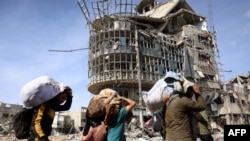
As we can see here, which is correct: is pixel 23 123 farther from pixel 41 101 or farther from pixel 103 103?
pixel 103 103

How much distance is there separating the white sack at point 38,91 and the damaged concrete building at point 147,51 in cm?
2451

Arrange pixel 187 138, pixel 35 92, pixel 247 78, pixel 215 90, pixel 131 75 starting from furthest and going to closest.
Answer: pixel 247 78 < pixel 215 90 < pixel 131 75 < pixel 187 138 < pixel 35 92

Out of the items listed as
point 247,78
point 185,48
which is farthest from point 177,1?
point 247,78

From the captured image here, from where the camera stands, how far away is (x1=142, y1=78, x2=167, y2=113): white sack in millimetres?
4016

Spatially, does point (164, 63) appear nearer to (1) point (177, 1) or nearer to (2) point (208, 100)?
(2) point (208, 100)

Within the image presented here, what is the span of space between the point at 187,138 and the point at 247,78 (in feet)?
142

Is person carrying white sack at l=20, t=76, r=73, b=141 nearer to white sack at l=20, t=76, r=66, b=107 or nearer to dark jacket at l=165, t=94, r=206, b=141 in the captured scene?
white sack at l=20, t=76, r=66, b=107

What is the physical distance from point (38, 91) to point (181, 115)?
1960 mm

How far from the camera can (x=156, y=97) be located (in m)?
4.08

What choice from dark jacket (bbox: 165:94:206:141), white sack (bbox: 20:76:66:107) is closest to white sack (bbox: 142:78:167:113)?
dark jacket (bbox: 165:94:206:141)

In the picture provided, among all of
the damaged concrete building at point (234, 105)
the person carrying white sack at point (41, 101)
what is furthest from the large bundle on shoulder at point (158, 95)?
the damaged concrete building at point (234, 105)

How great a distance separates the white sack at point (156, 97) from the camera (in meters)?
4.02

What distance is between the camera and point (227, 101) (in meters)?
34.8

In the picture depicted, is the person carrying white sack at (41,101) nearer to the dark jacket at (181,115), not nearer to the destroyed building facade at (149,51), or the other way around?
the dark jacket at (181,115)
